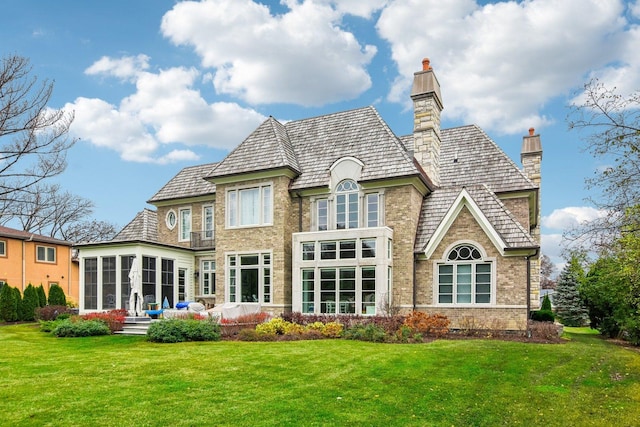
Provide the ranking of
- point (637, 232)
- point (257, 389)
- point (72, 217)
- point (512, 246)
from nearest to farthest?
Result: point (257, 389) < point (637, 232) < point (512, 246) < point (72, 217)

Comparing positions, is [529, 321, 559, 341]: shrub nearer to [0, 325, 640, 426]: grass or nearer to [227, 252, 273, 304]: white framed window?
[0, 325, 640, 426]: grass

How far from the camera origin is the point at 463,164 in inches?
947

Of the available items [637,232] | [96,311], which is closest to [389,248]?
[637,232]

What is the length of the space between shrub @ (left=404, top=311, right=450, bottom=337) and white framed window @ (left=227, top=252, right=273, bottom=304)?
635 centimetres

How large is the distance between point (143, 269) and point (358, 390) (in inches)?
599

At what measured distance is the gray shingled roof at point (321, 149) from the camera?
795 inches

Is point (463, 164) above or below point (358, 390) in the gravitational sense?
above

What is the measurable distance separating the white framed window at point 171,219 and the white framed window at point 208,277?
3380 millimetres

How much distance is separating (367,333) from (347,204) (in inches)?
256

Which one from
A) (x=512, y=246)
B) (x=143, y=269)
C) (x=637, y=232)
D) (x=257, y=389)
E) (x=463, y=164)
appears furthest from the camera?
(x=463, y=164)

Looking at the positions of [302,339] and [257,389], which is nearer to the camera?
[257,389]

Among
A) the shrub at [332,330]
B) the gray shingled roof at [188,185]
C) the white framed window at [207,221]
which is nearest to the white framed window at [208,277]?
the white framed window at [207,221]

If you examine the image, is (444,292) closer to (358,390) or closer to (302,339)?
(302,339)

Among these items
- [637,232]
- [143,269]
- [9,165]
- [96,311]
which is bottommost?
[96,311]
